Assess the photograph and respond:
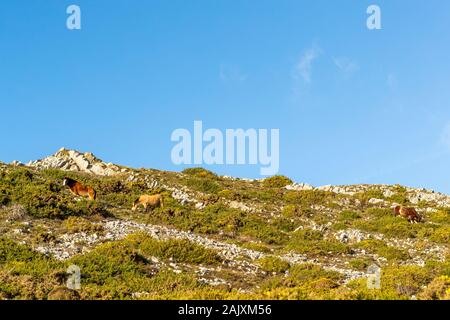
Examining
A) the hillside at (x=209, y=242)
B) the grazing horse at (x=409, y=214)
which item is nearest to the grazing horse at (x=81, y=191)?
the hillside at (x=209, y=242)

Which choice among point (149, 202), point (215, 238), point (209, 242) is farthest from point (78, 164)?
point (209, 242)

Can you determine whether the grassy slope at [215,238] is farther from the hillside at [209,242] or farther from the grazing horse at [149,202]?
the grazing horse at [149,202]

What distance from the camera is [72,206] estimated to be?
3064cm

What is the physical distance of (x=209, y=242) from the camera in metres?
27.6

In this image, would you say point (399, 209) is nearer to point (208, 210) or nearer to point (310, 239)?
point (310, 239)

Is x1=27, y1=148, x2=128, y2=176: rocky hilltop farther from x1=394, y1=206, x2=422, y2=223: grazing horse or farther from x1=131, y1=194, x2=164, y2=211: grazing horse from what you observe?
x1=394, y1=206, x2=422, y2=223: grazing horse

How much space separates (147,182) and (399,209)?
68.6 ft

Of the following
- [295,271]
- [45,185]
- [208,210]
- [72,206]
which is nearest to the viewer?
[295,271]

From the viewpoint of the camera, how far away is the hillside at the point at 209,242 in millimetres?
17781

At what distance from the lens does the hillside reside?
1778 cm

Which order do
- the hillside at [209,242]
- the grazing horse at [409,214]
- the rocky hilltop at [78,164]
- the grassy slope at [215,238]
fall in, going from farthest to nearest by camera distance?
the rocky hilltop at [78,164] < the grazing horse at [409,214] < the hillside at [209,242] < the grassy slope at [215,238]

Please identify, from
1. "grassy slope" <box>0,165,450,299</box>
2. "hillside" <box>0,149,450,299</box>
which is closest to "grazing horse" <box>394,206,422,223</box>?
"hillside" <box>0,149,450,299</box>

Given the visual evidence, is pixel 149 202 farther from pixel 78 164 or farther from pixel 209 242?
pixel 78 164
